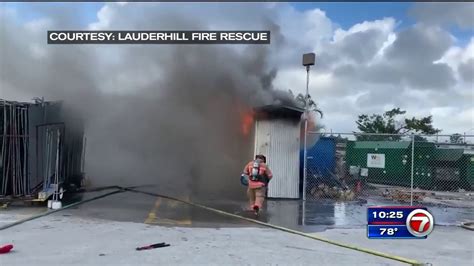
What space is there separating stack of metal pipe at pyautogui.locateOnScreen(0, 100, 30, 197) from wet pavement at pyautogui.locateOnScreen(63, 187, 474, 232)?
111 cm

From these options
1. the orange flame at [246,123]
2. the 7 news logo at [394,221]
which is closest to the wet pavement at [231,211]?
the orange flame at [246,123]

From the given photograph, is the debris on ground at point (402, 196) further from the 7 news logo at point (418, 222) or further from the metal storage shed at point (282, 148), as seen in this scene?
the 7 news logo at point (418, 222)

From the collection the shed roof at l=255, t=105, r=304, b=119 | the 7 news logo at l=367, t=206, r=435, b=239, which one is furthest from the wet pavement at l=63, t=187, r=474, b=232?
the 7 news logo at l=367, t=206, r=435, b=239

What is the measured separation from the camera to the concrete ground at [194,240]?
533cm

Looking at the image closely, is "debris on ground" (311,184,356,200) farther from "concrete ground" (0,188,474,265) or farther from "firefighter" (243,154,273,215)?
"firefighter" (243,154,273,215)

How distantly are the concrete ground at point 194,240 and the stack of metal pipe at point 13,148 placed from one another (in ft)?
2.63

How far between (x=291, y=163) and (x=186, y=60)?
5503 millimetres

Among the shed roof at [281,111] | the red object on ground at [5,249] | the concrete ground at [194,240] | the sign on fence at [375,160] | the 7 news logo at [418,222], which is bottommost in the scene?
the concrete ground at [194,240]

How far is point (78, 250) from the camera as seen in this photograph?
18.2ft

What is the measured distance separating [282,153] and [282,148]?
0.14 meters

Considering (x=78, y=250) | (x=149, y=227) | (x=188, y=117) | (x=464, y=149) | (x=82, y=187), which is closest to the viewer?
(x=78, y=250)

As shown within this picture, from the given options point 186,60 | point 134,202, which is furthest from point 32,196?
point 186,60

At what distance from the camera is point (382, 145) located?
19969 millimetres

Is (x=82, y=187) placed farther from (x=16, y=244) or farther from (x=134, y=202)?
(x=16, y=244)
